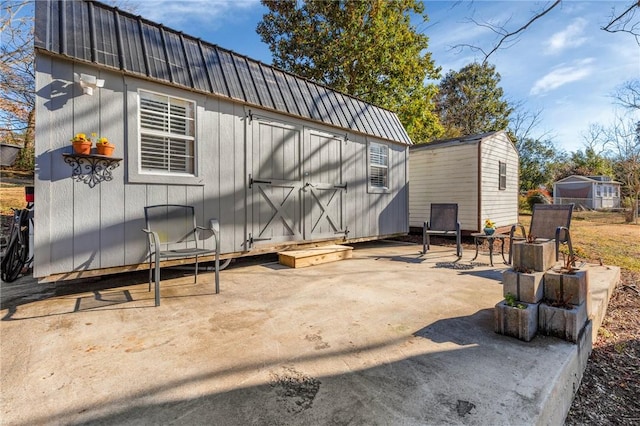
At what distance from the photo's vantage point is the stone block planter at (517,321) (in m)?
2.13

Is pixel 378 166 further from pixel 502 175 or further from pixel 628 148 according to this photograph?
pixel 628 148

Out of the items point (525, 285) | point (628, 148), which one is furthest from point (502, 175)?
point (628, 148)

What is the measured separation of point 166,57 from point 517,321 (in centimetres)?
466

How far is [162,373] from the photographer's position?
1.74 metres

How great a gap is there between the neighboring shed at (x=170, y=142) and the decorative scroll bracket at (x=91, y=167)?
0.02 meters

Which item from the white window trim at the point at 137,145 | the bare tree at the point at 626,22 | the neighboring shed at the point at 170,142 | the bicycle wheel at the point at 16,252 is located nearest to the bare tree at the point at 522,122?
the neighboring shed at the point at 170,142

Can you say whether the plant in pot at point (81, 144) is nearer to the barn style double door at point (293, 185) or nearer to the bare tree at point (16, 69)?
the barn style double door at point (293, 185)

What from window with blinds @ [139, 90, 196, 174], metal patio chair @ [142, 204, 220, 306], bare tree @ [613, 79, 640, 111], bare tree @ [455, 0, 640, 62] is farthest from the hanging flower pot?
bare tree @ [613, 79, 640, 111]

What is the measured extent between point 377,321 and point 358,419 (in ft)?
3.90

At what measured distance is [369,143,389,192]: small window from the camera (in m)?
6.73

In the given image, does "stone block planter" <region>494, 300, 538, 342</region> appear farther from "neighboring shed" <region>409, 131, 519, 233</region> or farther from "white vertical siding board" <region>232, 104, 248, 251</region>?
"neighboring shed" <region>409, 131, 519, 233</region>

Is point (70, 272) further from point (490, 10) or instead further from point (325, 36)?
point (325, 36)

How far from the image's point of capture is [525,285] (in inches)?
87.7

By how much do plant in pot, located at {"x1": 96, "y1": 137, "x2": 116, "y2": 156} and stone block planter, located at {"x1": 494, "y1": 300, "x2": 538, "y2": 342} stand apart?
3.98 meters
